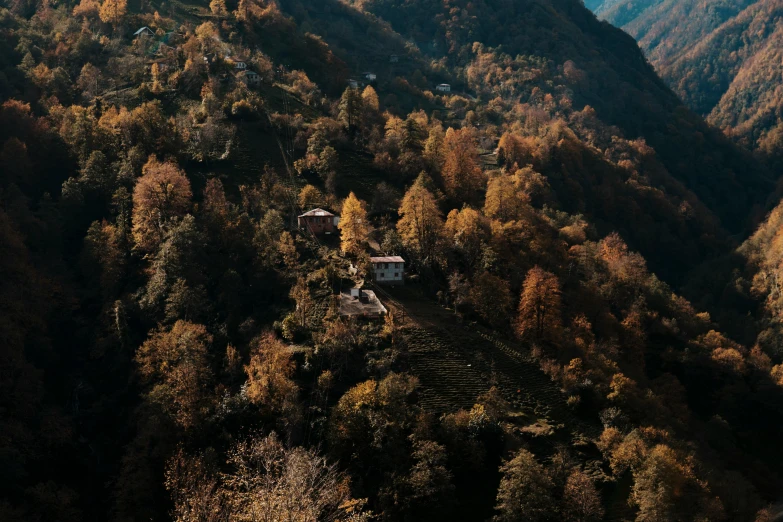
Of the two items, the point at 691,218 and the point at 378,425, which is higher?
the point at 691,218

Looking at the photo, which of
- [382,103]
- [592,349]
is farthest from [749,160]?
[592,349]

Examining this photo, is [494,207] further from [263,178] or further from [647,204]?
[647,204]

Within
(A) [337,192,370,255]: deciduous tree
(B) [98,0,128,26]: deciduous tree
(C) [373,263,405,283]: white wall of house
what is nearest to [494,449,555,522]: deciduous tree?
(C) [373,263,405,283]: white wall of house

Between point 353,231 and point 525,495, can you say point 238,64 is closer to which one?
point 353,231

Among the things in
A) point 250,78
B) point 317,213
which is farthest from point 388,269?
point 250,78

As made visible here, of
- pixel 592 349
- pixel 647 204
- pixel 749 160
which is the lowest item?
pixel 592 349
